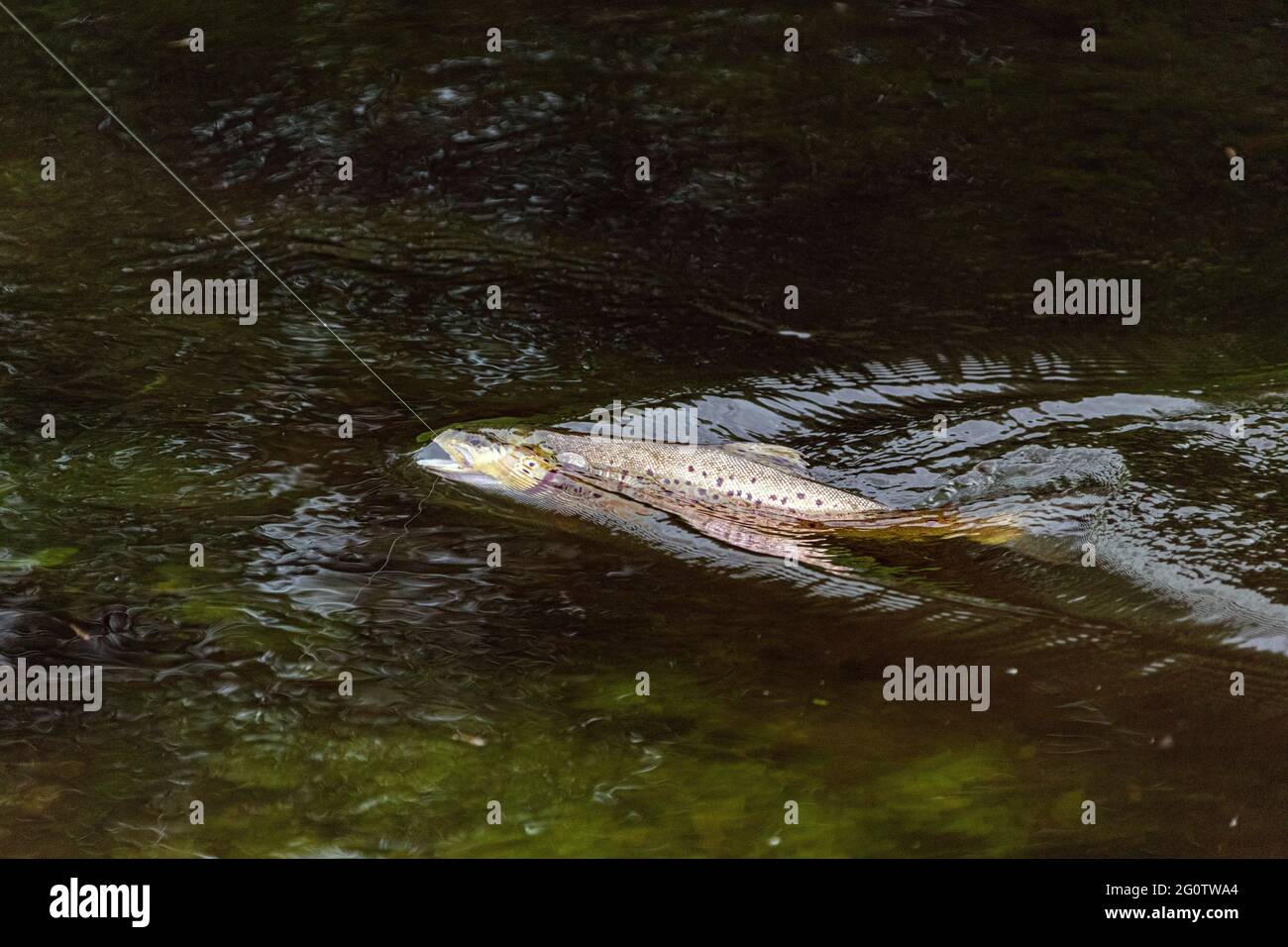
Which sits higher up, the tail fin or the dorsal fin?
the dorsal fin

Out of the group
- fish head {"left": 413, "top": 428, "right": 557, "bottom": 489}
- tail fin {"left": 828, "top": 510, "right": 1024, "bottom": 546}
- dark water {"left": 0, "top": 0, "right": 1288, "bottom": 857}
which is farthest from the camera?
fish head {"left": 413, "top": 428, "right": 557, "bottom": 489}

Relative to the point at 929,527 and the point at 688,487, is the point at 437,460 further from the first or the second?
the point at 929,527

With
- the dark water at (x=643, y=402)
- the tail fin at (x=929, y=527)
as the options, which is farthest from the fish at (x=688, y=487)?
the dark water at (x=643, y=402)

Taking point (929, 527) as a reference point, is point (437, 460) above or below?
above

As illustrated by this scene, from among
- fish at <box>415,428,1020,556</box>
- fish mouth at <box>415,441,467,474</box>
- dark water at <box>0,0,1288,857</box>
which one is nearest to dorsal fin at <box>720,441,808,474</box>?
fish at <box>415,428,1020,556</box>

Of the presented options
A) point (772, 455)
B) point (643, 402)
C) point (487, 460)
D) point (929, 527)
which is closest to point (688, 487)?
point (772, 455)

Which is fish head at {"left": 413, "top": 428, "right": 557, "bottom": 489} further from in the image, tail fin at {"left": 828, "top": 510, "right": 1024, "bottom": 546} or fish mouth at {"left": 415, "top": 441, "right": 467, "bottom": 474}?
tail fin at {"left": 828, "top": 510, "right": 1024, "bottom": 546}

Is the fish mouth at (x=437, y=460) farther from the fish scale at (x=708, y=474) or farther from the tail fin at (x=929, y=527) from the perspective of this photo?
the tail fin at (x=929, y=527)
